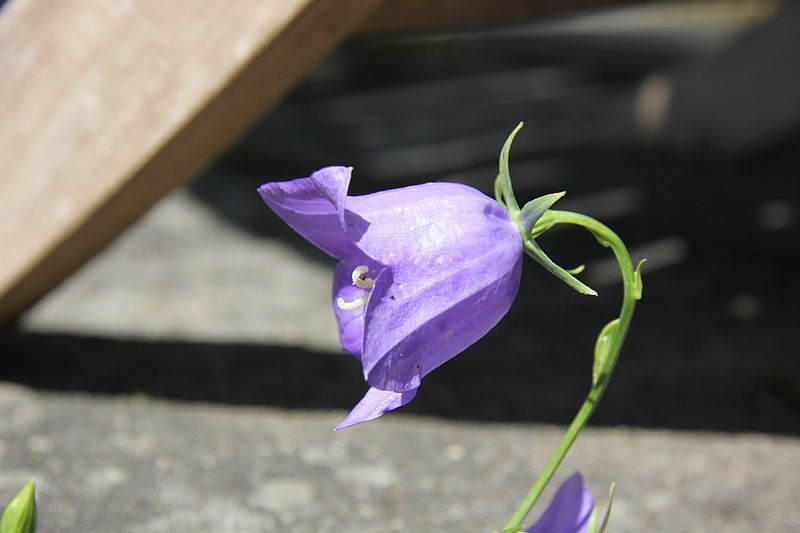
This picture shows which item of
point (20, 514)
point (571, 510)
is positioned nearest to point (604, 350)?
point (571, 510)

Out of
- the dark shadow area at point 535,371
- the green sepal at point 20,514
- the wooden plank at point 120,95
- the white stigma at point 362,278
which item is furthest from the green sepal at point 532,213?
the dark shadow area at point 535,371

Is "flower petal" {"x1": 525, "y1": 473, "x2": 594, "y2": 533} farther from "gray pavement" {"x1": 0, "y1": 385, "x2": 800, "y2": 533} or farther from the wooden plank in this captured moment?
the wooden plank

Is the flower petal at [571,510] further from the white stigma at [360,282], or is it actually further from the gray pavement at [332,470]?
the gray pavement at [332,470]

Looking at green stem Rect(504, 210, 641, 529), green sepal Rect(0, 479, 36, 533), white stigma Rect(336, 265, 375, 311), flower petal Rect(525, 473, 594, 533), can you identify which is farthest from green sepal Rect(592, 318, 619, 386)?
green sepal Rect(0, 479, 36, 533)

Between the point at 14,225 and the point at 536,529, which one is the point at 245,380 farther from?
the point at 536,529

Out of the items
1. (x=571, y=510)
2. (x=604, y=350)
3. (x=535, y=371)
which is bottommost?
(x=535, y=371)

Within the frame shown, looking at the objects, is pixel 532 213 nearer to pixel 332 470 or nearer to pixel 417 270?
pixel 417 270
